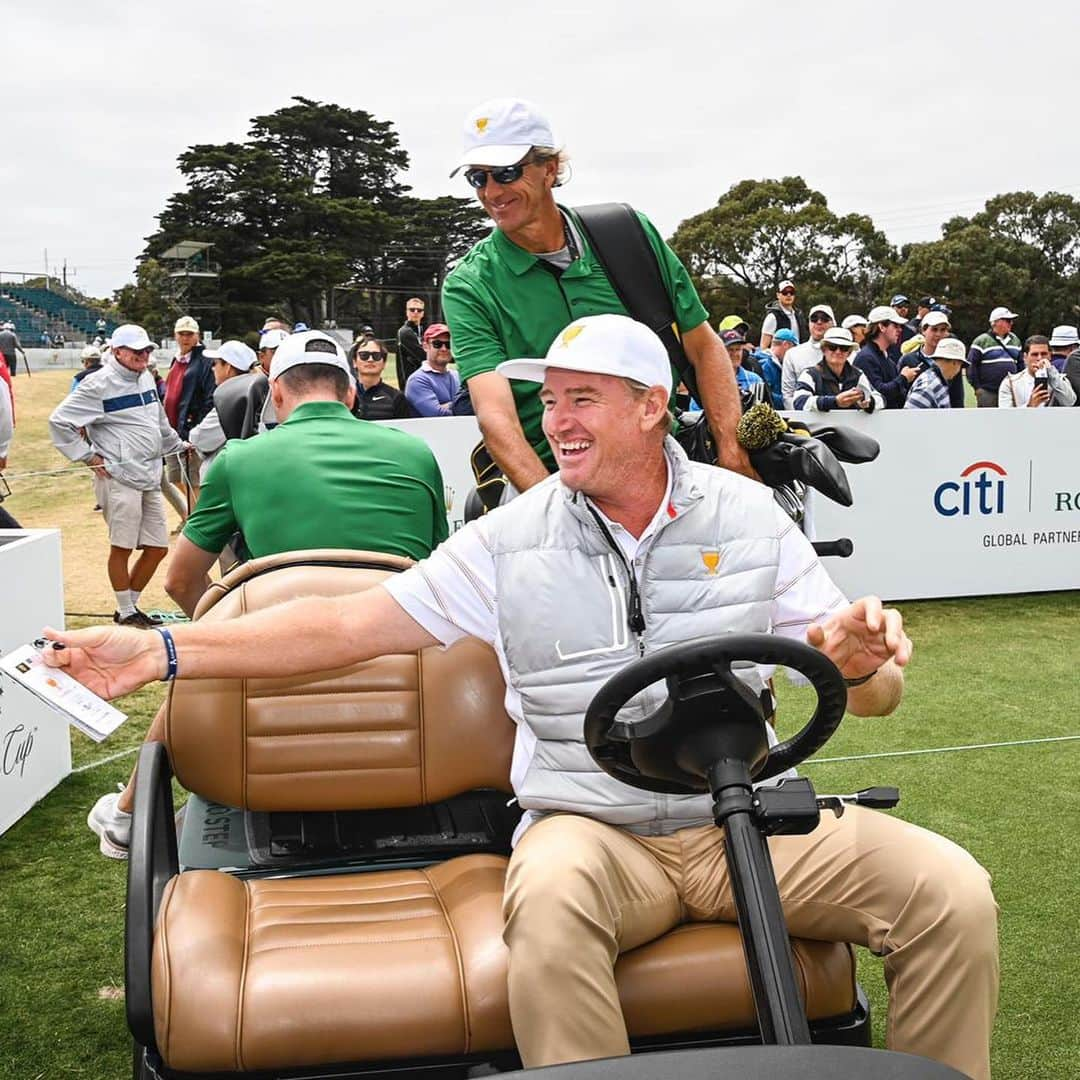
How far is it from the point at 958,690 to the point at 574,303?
143 inches

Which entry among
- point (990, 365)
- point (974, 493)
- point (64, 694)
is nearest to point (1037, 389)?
point (990, 365)

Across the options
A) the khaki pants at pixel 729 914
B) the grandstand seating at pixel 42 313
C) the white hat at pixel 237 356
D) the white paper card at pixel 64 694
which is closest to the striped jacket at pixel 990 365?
the white hat at pixel 237 356

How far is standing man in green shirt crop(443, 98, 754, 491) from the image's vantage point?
10.4 ft

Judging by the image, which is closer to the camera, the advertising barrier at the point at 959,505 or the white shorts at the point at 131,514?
the advertising barrier at the point at 959,505

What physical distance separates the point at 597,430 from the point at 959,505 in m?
6.00

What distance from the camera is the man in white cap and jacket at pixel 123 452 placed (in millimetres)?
7902

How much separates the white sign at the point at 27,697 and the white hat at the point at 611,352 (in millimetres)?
2519

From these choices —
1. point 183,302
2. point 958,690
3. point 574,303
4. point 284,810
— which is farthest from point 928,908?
point 183,302

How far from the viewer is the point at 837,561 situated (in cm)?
770

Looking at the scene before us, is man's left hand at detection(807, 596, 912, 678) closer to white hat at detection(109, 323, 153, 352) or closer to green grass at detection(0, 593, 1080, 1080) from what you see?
green grass at detection(0, 593, 1080, 1080)

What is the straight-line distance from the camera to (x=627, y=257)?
3.41 meters

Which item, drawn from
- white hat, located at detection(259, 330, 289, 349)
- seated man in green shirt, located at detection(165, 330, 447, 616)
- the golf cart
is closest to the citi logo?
white hat, located at detection(259, 330, 289, 349)

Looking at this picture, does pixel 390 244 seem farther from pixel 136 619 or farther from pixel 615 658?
pixel 615 658

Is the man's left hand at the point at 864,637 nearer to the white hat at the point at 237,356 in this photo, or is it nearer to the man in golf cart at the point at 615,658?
the man in golf cart at the point at 615,658
